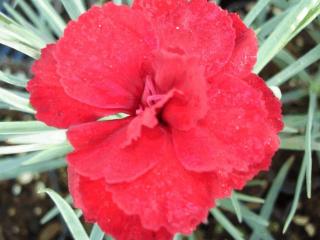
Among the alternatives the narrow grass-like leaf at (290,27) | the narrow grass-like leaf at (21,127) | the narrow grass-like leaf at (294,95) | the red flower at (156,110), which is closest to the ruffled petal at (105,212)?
the red flower at (156,110)

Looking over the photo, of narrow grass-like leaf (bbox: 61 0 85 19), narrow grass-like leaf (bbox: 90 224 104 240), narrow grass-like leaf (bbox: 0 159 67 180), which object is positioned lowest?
narrow grass-like leaf (bbox: 0 159 67 180)

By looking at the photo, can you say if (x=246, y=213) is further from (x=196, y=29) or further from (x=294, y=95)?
(x=196, y=29)

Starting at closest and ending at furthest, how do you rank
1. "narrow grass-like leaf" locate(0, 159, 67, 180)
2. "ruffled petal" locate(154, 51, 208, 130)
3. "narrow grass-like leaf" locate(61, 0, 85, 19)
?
"ruffled petal" locate(154, 51, 208, 130)
"narrow grass-like leaf" locate(61, 0, 85, 19)
"narrow grass-like leaf" locate(0, 159, 67, 180)

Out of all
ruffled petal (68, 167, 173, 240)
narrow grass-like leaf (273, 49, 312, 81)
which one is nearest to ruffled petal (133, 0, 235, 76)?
ruffled petal (68, 167, 173, 240)

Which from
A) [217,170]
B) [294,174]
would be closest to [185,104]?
[217,170]

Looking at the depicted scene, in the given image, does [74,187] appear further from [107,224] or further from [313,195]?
[313,195]

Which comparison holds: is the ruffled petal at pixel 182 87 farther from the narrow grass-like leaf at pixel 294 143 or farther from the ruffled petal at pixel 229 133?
the narrow grass-like leaf at pixel 294 143

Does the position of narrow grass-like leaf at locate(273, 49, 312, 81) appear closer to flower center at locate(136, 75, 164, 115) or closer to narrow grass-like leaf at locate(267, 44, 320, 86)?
narrow grass-like leaf at locate(267, 44, 320, 86)
